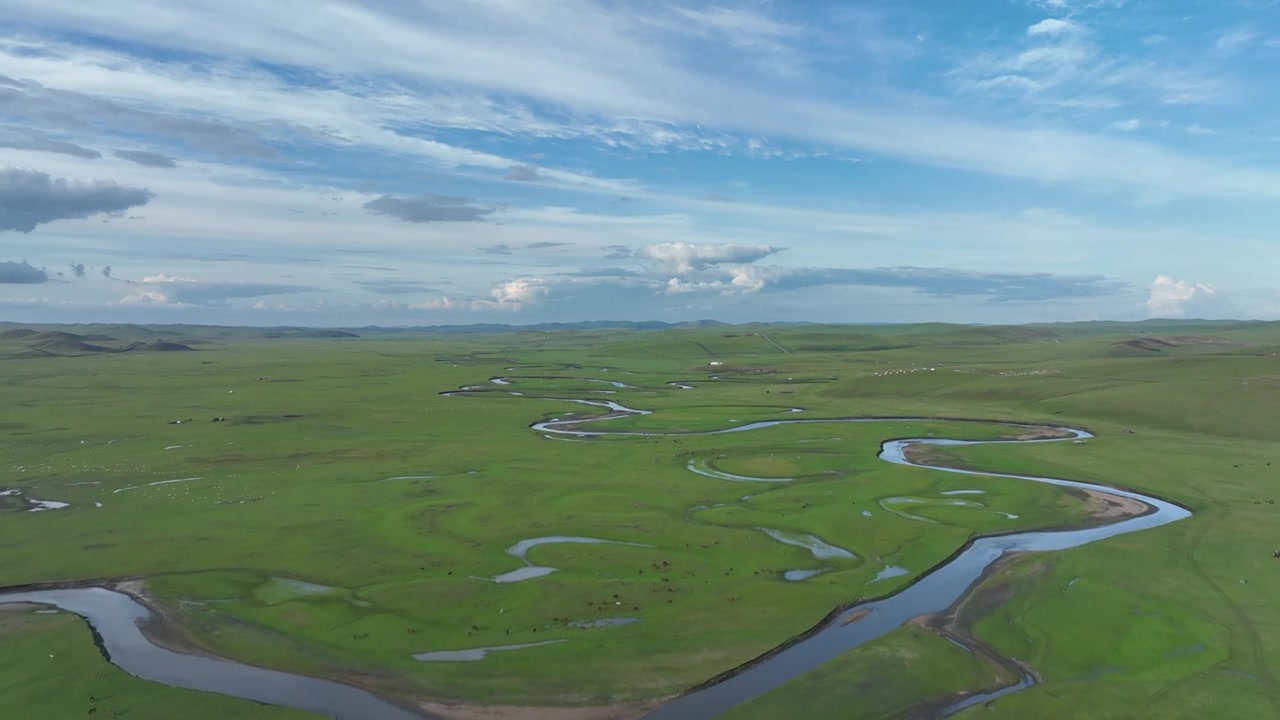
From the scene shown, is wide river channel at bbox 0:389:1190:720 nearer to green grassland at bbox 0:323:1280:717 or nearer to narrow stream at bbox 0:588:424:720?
narrow stream at bbox 0:588:424:720

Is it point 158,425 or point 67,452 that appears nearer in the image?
point 67,452

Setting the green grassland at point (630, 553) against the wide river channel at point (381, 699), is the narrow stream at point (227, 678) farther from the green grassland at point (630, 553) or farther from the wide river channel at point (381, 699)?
the green grassland at point (630, 553)

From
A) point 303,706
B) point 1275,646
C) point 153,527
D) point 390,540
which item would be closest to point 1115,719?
point 1275,646

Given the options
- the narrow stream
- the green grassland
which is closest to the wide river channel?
the narrow stream

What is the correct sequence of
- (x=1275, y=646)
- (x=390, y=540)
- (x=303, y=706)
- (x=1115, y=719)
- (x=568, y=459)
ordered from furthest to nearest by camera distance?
(x=568, y=459)
(x=390, y=540)
(x=1275, y=646)
(x=303, y=706)
(x=1115, y=719)

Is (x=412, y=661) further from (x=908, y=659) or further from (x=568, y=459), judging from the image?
(x=568, y=459)

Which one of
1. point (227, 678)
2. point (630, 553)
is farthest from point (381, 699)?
point (630, 553)

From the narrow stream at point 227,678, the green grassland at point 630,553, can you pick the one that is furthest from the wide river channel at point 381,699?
the green grassland at point 630,553
